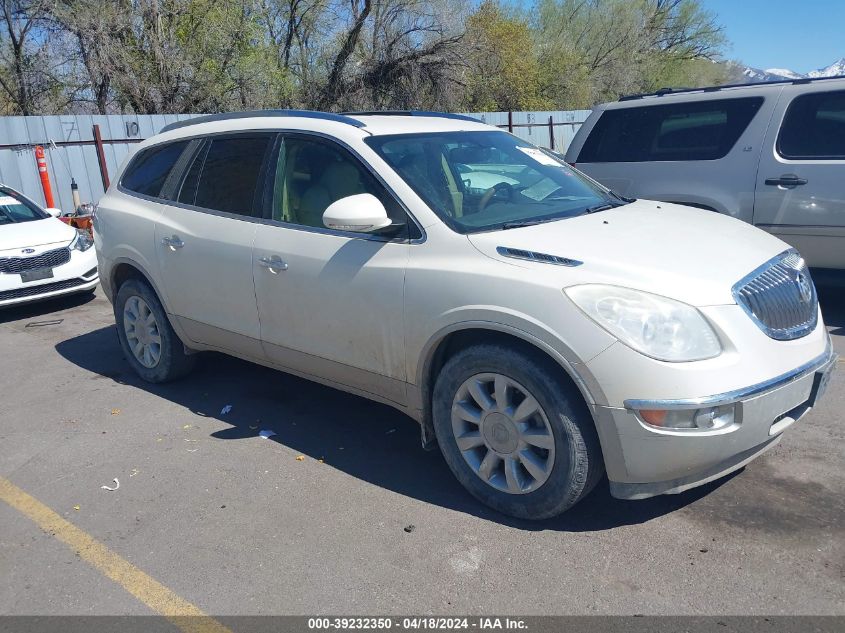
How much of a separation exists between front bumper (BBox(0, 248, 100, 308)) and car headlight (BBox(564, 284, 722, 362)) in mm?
6597

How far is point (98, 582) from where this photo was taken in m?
3.16

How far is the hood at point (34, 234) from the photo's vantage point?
787cm

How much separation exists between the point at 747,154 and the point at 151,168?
4811 mm

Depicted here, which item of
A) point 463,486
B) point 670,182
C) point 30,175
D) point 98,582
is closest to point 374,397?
point 463,486

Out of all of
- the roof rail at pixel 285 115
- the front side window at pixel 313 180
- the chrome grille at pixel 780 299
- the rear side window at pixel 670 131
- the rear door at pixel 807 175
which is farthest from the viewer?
the rear side window at pixel 670 131

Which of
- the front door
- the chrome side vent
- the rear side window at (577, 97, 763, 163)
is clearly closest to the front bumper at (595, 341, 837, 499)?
the chrome side vent

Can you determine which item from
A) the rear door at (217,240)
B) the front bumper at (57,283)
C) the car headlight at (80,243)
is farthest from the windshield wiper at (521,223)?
the car headlight at (80,243)

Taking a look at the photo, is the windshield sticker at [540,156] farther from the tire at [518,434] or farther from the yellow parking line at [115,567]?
the yellow parking line at [115,567]

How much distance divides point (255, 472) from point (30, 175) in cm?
1235

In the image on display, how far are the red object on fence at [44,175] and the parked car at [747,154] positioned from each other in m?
A: 10.6

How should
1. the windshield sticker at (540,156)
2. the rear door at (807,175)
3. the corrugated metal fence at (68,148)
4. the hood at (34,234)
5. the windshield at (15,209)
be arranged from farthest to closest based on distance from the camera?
the corrugated metal fence at (68,148) < the windshield at (15,209) < the hood at (34,234) < the rear door at (807,175) < the windshield sticker at (540,156)

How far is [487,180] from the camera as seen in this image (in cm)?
420

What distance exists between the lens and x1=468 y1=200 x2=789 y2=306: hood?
121 inches

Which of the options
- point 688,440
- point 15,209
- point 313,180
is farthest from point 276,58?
point 688,440
